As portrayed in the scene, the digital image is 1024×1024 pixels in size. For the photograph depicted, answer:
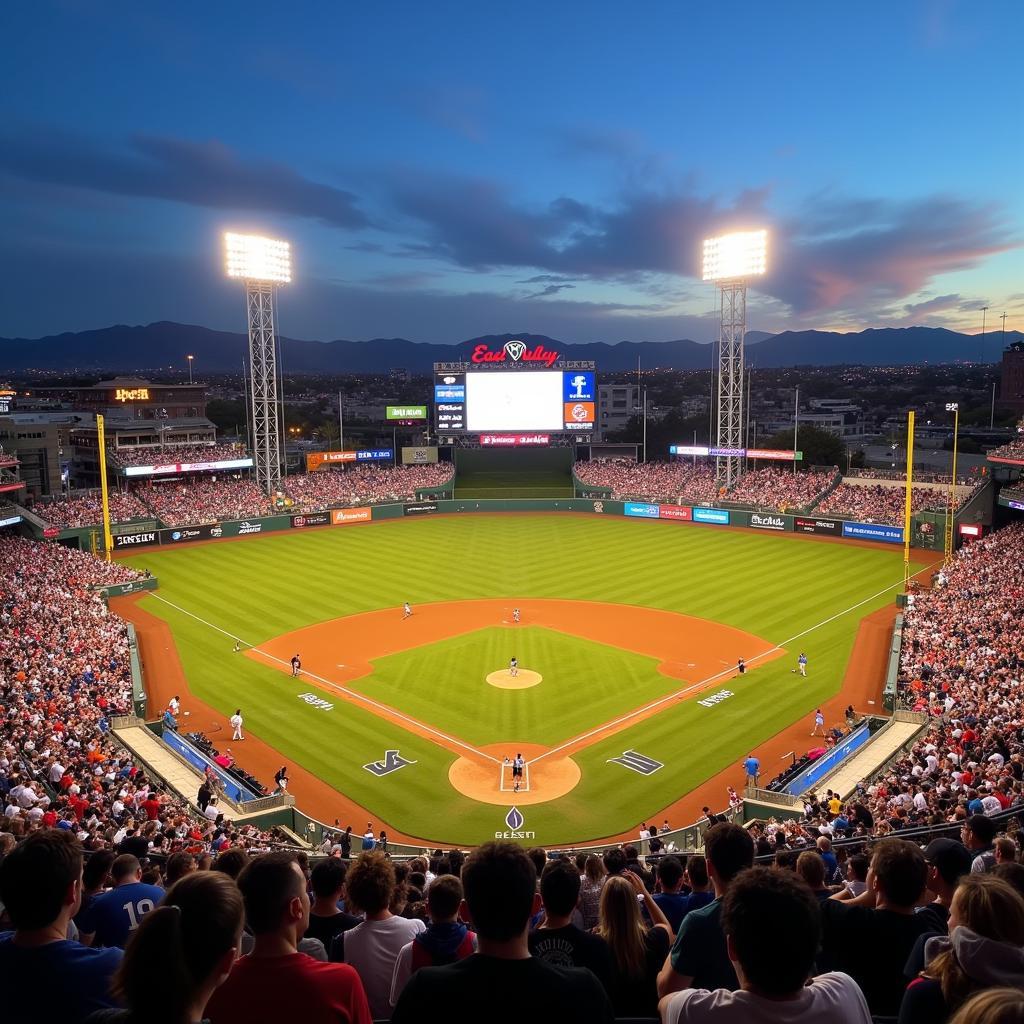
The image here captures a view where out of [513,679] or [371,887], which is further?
[513,679]

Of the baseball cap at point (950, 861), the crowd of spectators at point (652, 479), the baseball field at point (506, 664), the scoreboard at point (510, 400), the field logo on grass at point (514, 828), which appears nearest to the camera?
the baseball cap at point (950, 861)

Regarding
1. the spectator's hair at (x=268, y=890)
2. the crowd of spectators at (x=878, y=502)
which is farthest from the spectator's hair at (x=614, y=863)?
the crowd of spectators at (x=878, y=502)

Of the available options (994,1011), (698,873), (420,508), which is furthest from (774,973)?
(420,508)

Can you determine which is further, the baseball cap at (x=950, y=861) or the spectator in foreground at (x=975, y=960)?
the baseball cap at (x=950, y=861)

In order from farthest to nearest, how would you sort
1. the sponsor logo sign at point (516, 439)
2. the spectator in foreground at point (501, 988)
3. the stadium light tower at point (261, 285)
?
the sponsor logo sign at point (516, 439), the stadium light tower at point (261, 285), the spectator in foreground at point (501, 988)

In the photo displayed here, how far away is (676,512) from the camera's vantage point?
63.9 metres

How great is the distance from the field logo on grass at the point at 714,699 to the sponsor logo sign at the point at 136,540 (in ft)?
133

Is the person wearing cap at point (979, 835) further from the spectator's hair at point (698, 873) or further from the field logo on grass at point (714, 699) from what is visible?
the field logo on grass at point (714, 699)

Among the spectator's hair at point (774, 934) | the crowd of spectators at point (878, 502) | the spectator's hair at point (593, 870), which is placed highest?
the spectator's hair at point (774, 934)

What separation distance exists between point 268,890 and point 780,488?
6353 cm

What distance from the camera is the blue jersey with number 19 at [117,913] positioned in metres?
5.43

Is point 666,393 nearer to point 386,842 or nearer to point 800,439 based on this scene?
point 800,439

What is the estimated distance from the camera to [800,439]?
86625 millimetres

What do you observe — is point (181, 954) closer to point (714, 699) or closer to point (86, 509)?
point (714, 699)
